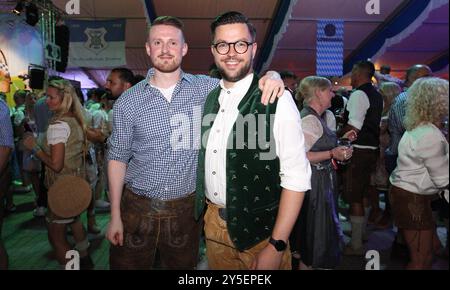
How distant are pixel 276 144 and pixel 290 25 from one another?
7.09 metres

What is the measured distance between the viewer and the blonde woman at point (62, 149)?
2.80 meters

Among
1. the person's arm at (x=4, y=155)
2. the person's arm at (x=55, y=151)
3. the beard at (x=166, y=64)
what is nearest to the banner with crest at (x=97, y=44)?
the person's arm at (x=55, y=151)

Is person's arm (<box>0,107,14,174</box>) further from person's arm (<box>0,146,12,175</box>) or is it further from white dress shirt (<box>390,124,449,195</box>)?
white dress shirt (<box>390,124,449,195</box>)

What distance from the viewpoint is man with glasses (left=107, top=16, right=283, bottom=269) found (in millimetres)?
1886

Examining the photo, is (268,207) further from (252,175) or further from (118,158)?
(118,158)

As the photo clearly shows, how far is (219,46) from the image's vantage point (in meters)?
1.57

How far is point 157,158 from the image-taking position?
1.90 m

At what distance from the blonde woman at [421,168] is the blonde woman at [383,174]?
2120mm

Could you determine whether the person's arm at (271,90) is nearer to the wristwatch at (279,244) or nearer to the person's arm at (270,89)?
the person's arm at (270,89)

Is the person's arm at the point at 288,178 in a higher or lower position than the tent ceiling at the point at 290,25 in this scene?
lower

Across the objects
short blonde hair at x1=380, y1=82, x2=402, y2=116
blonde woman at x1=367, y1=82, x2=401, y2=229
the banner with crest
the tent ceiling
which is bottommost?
blonde woman at x1=367, y1=82, x2=401, y2=229

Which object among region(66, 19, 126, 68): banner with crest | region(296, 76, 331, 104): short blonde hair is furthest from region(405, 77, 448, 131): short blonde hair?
region(66, 19, 126, 68): banner with crest

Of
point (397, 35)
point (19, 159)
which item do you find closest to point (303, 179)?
point (397, 35)

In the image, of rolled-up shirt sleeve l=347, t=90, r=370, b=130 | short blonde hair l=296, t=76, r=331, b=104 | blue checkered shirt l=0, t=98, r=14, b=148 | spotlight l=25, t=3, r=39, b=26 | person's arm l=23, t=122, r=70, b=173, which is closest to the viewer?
blue checkered shirt l=0, t=98, r=14, b=148
